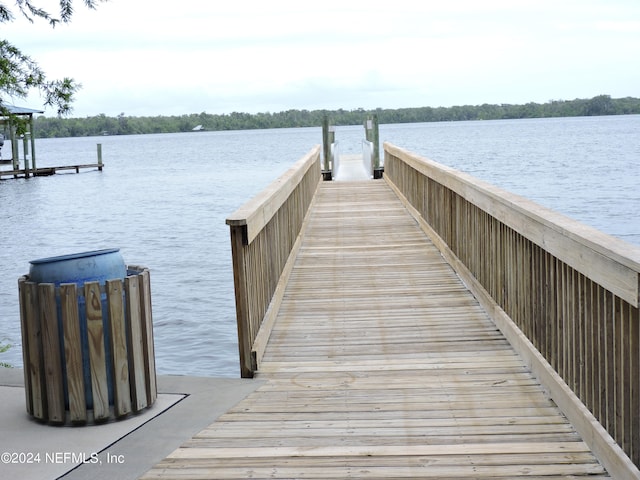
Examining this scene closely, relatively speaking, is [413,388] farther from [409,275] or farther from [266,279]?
[409,275]

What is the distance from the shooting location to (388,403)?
4.76 metres

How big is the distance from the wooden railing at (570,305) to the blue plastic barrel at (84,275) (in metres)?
2.29

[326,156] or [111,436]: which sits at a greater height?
[326,156]

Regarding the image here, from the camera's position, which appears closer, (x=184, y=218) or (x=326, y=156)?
(x=326, y=156)

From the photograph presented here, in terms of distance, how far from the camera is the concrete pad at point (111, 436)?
389 cm

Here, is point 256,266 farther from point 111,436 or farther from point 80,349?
point 111,436

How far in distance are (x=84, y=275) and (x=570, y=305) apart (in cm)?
249

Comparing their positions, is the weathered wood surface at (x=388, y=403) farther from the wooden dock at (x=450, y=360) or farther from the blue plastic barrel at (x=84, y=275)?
the blue plastic barrel at (x=84, y=275)

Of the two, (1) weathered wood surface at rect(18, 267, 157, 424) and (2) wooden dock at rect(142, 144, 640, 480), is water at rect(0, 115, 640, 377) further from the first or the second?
(1) weathered wood surface at rect(18, 267, 157, 424)

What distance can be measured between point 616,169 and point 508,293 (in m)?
51.9

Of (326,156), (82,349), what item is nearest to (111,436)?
(82,349)

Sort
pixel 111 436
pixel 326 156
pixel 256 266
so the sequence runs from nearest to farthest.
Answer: pixel 111 436 < pixel 256 266 < pixel 326 156

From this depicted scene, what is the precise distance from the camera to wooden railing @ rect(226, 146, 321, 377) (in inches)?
208

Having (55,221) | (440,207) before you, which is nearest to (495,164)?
(55,221)
